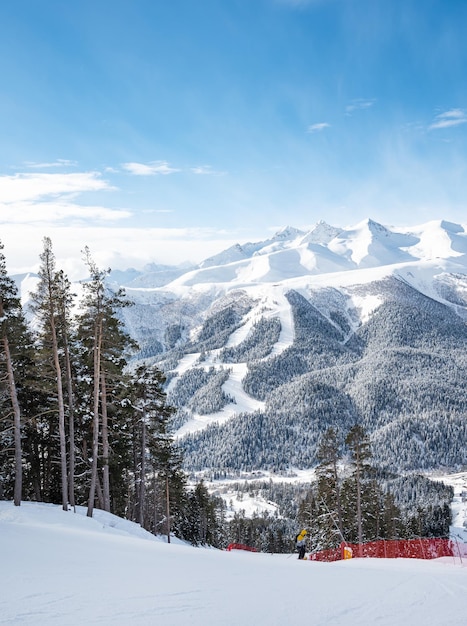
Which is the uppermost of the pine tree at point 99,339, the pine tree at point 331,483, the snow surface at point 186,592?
the pine tree at point 99,339

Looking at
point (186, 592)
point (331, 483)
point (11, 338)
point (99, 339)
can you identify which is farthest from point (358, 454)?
point (186, 592)

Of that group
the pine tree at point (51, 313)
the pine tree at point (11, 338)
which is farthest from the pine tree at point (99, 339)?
the pine tree at point (11, 338)

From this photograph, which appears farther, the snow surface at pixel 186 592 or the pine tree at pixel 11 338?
Answer: the pine tree at pixel 11 338

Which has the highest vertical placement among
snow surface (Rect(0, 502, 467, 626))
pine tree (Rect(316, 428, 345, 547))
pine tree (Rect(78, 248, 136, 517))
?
pine tree (Rect(78, 248, 136, 517))

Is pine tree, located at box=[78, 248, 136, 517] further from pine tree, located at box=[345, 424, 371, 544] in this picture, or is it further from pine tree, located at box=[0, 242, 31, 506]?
pine tree, located at box=[345, 424, 371, 544]

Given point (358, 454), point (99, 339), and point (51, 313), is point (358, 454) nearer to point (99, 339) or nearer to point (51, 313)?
point (99, 339)

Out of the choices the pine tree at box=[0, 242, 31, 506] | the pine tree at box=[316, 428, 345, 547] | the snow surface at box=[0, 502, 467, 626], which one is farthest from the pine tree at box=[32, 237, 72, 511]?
the pine tree at box=[316, 428, 345, 547]

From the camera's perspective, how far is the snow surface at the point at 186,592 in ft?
29.4

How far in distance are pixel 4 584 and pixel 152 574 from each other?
3877mm

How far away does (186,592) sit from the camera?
11.1 m

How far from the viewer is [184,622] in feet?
28.1

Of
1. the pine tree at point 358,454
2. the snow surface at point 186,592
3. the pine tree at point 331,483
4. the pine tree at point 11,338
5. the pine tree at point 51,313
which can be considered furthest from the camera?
the pine tree at point 331,483

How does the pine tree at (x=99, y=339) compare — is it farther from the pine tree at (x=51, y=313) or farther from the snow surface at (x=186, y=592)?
the snow surface at (x=186, y=592)

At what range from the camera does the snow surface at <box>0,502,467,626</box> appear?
895cm
